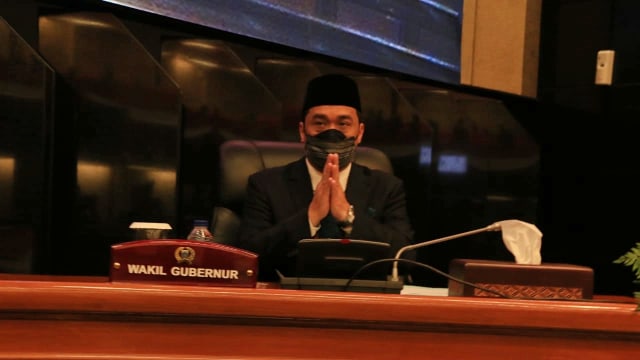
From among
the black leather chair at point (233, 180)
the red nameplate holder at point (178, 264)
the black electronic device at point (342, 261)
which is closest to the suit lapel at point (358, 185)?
the black leather chair at point (233, 180)

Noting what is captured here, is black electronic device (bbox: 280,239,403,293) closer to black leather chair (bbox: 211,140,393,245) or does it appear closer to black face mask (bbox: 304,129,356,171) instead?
black face mask (bbox: 304,129,356,171)

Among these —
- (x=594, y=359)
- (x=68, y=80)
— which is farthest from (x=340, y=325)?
(x=68, y=80)

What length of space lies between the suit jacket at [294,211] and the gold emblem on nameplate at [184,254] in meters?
0.77

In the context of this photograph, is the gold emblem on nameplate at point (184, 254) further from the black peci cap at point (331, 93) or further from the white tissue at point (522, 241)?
the black peci cap at point (331, 93)

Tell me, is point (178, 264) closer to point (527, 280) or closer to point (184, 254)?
point (184, 254)

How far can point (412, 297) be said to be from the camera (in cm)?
102

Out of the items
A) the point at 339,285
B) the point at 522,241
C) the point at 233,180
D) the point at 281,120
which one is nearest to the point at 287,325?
the point at 339,285

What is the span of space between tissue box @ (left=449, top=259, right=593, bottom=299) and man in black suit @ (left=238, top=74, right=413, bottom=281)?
1.95 ft

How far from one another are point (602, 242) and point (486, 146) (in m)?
0.84

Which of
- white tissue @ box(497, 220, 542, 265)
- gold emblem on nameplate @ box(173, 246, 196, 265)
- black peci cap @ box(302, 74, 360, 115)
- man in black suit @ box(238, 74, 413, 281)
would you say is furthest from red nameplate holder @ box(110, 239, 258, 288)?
black peci cap @ box(302, 74, 360, 115)

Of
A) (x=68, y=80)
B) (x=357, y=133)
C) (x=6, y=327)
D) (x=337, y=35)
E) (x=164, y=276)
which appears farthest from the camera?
(x=337, y=35)

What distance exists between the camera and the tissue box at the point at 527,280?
1.20 meters

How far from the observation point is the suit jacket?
6.24 ft

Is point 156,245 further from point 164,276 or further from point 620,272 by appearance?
point 620,272
